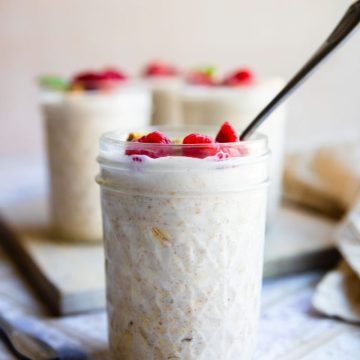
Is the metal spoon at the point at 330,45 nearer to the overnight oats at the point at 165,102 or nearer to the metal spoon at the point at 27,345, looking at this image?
the metal spoon at the point at 27,345

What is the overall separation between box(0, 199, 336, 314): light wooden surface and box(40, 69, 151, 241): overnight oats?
4cm

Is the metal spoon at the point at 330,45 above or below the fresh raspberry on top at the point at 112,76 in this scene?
above

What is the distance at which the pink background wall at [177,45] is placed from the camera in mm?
1697

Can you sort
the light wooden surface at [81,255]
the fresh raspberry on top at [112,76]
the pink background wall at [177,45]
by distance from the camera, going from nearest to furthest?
the light wooden surface at [81,255], the fresh raspberry on top at [112,76], the pink background wall at [177,45]

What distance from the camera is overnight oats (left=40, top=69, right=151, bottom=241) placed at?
972mm

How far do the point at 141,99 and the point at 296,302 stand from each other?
44 cm

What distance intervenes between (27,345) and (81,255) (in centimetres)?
29

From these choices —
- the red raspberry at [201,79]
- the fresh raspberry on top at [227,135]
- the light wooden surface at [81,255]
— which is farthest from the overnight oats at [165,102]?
the fresh raspberry on top at [227,135]

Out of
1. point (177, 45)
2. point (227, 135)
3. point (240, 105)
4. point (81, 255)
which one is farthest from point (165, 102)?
point (177, 45)

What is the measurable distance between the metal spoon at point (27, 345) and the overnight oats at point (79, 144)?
1.06 ft

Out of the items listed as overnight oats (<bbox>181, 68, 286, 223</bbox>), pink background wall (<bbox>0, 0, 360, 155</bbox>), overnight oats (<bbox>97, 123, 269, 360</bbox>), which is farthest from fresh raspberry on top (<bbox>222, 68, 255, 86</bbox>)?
pink background wall (<bbox>0, 0, 360, 155</bbox>)

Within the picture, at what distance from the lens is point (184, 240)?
55 centimetres

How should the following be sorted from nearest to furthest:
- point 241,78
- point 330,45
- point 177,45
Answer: point 330,45 < point 241,78 < point 177,45

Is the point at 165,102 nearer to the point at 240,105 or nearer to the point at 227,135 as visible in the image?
the point at 240,105
